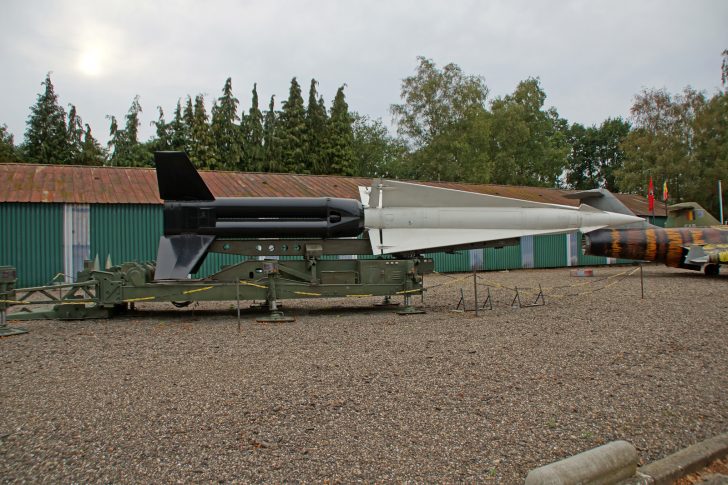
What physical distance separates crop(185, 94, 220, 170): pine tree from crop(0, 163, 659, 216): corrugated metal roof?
13.4 m

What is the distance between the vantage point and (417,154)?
34.0m

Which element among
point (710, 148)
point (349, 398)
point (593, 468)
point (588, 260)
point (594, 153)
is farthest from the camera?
point (594, 153)

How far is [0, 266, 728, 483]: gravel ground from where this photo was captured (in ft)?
10.1

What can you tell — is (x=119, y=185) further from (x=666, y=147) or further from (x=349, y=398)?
(x=666, y=147)

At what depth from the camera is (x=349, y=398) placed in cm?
418

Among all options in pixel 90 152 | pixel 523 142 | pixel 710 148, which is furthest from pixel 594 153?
pixel 90 152

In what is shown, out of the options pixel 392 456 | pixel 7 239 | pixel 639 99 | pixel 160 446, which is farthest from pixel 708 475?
pixel 639 99

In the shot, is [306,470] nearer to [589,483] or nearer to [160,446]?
[160,446]

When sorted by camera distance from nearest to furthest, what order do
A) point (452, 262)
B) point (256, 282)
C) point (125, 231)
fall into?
point (256, 282)
point (125, 231)
point (452, 262)

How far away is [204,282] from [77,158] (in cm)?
3147

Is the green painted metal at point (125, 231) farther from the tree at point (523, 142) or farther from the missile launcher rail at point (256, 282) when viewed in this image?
the tree at point (523, 142)

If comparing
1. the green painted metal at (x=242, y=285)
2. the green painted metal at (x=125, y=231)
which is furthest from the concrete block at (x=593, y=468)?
the green painted metal at (x=125, y=231)

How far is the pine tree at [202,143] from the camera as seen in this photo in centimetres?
3084

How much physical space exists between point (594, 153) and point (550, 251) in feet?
133
